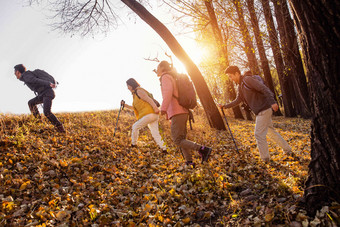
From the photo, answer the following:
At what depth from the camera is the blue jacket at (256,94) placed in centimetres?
445

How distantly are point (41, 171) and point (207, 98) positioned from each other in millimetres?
6499

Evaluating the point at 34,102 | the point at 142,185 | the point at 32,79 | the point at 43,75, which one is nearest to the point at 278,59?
the point at 142,185

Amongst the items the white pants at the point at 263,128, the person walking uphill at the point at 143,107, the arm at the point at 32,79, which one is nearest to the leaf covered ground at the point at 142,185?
the white pants at the point at 263,128

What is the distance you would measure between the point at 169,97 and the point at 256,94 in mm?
1884

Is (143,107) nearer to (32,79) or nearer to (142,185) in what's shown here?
(142,185)

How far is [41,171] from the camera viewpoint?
15.5ft

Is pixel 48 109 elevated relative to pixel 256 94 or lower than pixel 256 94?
elevated

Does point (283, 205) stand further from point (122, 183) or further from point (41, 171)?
point (41, 171)

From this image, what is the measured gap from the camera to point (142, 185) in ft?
15.3

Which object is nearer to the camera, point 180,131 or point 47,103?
point 180,131

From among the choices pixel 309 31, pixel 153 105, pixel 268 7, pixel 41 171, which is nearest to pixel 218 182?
pixel 309 31

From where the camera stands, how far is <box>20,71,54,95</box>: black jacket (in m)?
7.31

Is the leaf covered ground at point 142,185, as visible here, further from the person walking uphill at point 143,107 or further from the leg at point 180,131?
the person walking uphill at point 143,107

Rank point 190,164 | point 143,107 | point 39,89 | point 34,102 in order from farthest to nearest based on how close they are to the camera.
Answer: point 34,102 → point 39,89 → point 143,107 → point 190,164
